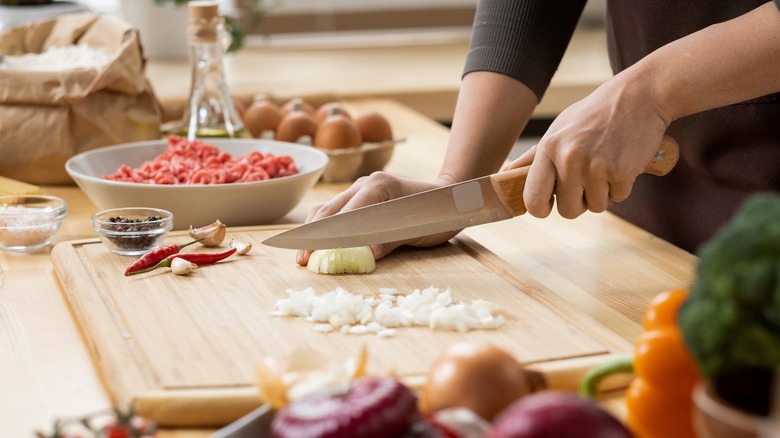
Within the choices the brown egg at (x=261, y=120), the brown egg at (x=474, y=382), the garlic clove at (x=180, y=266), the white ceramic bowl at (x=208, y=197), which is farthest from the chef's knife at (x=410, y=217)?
the brown egg at (x=261, y=120)

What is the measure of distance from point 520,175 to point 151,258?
49 centimetres

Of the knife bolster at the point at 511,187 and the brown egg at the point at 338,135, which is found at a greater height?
the knife bolster at the point at 511,187

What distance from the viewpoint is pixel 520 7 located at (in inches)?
60.9

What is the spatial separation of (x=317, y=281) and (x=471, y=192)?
0.23 meters

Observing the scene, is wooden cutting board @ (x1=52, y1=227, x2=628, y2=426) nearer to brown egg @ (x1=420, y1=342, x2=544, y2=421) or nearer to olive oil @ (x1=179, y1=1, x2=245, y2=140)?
brown egg @ (x1=420, y1=342, x2=544, y2=421)

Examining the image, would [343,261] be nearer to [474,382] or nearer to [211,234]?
[211,234]

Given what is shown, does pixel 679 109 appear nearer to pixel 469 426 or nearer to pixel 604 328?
pixel 604 328

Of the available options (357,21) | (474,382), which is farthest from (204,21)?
(357,21)

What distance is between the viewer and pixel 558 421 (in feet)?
1.84

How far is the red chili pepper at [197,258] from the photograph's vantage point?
49.4 inches

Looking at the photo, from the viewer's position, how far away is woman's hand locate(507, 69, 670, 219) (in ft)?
3.80

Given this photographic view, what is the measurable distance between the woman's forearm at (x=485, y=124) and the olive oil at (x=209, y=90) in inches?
22.0

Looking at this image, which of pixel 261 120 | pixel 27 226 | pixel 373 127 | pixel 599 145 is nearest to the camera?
pixel 599 145

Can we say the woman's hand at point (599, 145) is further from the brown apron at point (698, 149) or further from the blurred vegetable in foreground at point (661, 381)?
the blurred vegetable in foreground at point (661, 381)
